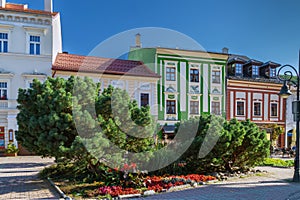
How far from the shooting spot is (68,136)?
857 centimetres

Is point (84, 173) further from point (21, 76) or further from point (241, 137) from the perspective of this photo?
point (21, 76)

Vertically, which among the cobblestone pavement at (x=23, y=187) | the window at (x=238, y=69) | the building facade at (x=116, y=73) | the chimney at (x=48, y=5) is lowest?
the cobblestone pavement at (x=23, y=187)

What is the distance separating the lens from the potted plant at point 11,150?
694 inches

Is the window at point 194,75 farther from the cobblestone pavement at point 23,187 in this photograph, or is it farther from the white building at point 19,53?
the cobblestone pavement at point 23,187

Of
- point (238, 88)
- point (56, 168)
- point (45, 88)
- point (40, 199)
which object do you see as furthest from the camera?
point (238, 88)

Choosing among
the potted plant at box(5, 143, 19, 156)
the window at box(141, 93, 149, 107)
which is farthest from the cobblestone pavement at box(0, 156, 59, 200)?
the window at box(141, 93, 149, 107)

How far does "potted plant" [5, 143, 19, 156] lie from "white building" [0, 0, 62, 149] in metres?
0.77

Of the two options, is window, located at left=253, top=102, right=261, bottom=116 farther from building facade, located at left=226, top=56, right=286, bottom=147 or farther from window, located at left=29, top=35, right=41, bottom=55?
window, located at left=29, top=35, right=41, bottom=55

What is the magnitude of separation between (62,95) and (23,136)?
243 cm

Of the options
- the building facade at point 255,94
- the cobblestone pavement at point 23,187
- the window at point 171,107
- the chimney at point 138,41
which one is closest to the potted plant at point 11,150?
the cobblestone pavement at point 23,187

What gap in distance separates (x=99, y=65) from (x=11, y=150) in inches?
368

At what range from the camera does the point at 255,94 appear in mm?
25797

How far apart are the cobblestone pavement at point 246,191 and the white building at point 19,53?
15264 millimetres

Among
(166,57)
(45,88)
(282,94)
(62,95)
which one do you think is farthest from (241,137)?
(166,57)
